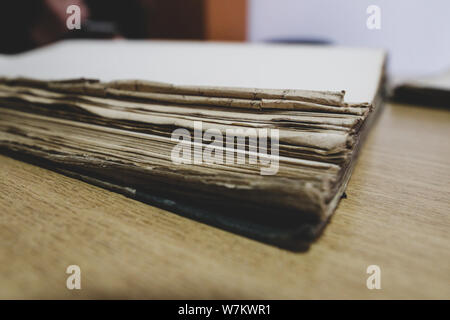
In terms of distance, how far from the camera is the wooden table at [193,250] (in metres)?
0.19

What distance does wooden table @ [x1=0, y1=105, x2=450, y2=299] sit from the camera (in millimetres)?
190

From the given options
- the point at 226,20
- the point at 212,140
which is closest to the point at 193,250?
the point at 212,140

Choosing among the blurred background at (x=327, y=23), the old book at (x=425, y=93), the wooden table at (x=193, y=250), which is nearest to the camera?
the wooden table at (x=193, y=250)

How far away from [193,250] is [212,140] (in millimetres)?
93

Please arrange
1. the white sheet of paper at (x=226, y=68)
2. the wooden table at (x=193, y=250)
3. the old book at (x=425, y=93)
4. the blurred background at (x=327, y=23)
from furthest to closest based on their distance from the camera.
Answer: the blurred background at (x=327, y=23) < the old book at (x=425, y=93) < the white sheet of paper at (x=226, y=68) < the wooden table at (x=193, y=250)

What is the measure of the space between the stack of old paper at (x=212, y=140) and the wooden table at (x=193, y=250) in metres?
0.02

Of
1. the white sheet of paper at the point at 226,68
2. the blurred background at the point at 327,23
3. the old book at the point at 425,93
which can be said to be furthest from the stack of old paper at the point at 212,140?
the blurred background at the point at 327,23

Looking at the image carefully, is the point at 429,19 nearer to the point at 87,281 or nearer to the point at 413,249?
the point at 413,249

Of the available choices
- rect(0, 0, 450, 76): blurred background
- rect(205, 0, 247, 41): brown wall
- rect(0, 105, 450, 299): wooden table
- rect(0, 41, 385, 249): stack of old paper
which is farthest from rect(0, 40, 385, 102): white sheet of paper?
rect(205, 0, 247, 41): brown wall

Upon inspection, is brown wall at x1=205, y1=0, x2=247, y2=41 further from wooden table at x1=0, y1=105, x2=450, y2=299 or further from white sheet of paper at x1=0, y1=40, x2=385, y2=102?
wooden table at x1=0, y1=105, x2=450, y2=299

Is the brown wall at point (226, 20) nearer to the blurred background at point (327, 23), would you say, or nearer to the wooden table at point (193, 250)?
the blurred background at point (327, 23)
